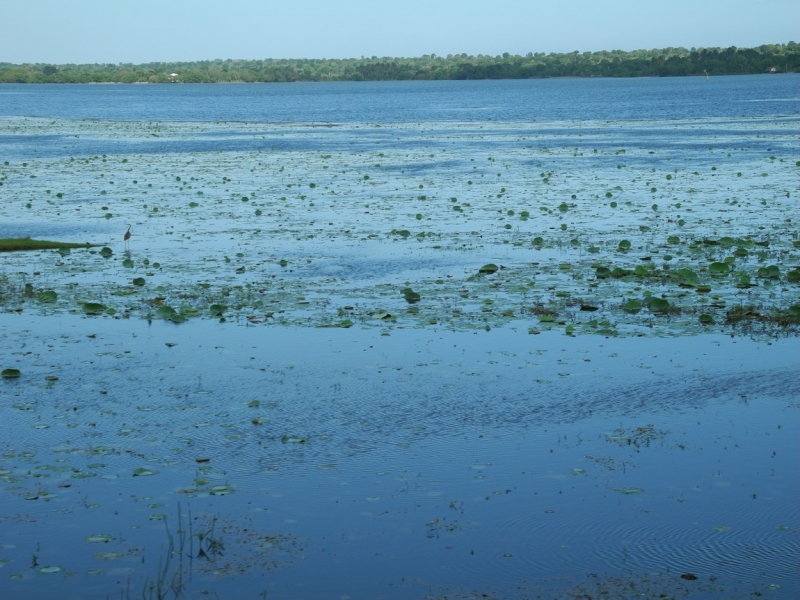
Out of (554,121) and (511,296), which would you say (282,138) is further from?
(511,296)

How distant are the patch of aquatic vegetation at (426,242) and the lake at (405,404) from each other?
0.36ft

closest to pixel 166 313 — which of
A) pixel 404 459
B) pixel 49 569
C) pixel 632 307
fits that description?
pixel 404 459

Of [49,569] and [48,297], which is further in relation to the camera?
[48,297]

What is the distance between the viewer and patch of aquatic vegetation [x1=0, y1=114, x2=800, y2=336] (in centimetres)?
1470

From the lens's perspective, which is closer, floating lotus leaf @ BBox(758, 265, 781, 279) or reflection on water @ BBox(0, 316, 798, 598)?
reflection on water @ BBox(0, 316, 798, 598)

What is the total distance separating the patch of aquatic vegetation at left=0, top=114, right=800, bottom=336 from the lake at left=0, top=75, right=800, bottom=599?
0.11 meters

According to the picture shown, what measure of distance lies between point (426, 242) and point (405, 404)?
10.2 metres

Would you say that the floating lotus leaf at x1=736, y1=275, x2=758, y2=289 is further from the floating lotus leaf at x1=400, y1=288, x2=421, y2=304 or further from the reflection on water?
the floating lotus leaf at x1=400, y1=288, x2=421, y2=304

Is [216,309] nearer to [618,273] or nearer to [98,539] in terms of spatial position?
[618,273]

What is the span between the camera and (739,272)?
54.3 feet

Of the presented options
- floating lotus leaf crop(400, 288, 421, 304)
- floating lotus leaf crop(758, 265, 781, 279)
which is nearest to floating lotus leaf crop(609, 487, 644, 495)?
floating lotus leaf crop(400, 288, 421, 304)

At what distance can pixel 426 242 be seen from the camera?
68.3ft

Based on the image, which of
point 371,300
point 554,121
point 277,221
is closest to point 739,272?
point 371,300

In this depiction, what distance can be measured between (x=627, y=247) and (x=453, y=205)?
8284mm
